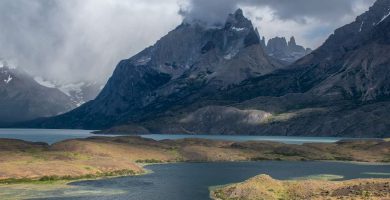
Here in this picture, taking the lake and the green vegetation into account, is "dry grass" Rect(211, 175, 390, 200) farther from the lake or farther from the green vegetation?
the green vegetation

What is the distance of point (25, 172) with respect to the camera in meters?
166

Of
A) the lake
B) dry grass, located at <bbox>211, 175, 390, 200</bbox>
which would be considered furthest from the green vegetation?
dry grass, located at <bbox>211, 175, 390, 200</bbox>

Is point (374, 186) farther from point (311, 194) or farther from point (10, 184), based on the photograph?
point (10, 184)

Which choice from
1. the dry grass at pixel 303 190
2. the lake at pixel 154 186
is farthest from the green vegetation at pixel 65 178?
the dry grass at pixel 303 190

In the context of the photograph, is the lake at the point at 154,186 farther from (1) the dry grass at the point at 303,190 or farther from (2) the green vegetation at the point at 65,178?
(1) the dry grass at the point at 303,190

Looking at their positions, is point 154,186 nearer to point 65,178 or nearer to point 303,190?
point 65,178

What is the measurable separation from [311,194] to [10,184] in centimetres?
8683

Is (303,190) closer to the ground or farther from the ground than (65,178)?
closer to the ground

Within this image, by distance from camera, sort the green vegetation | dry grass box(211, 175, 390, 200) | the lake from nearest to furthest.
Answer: dry grass box(211, 175, 390, 200)
the lake
the green vegetation

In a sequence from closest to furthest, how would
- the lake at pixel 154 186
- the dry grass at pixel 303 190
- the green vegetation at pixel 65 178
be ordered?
the dry grass at pixel 303 190
the lake at pixel 154 186
the green vegetation at pixel 65 178

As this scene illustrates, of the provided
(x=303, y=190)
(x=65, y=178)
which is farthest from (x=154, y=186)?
(x=303, y=190)

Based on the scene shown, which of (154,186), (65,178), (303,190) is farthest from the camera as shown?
(65,178)

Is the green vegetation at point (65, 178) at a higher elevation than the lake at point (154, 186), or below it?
higher

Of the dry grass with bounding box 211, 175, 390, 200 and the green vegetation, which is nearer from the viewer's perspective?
the dry grass with bounding box 211, 175, 390, 200
